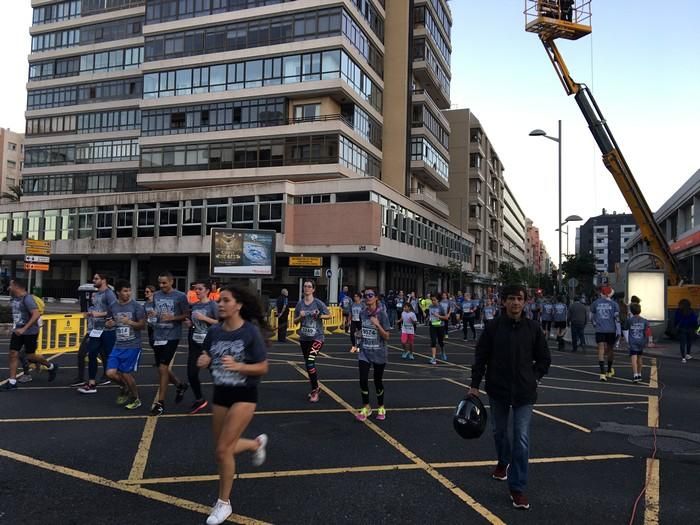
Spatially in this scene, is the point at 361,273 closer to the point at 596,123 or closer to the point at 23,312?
the point at 596,123

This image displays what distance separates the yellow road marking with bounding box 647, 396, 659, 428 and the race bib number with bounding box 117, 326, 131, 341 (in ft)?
23.0

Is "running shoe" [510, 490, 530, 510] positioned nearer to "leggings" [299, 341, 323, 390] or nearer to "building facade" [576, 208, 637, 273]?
"leggings" [299, 341, 323, 390]

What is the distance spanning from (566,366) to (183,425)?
9.79 metres

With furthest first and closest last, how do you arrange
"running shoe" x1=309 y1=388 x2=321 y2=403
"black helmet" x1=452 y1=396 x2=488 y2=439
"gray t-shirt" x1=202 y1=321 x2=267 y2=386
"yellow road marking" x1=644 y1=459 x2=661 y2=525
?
1. "running shoe" x1=309 y1=388 x2=321 y2=403
2. "black helmet" x1=452 y1=396 x2=488 y2=439
3. "yellow road marking" x1=644 y1=459 x2=661 y2=525
4. "gray t-shirt" x1=202 y1=321 x2=267 y2=386

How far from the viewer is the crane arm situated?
21250 millimetres

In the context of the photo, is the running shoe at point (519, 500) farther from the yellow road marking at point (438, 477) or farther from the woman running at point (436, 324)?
the woman running at point (436, 324)

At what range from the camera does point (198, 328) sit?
25.3 ft

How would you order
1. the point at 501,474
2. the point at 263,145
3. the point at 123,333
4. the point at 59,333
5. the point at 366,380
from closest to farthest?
the point at 501,474, the point at 366,380, the point at 123,333, the point at 59,333, the point at 263,145

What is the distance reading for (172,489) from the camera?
14.8 feet

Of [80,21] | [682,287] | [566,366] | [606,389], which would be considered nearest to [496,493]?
[606,389]

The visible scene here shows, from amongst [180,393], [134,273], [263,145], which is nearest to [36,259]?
[180,393]

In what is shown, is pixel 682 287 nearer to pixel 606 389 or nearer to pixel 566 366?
pixel 566 366

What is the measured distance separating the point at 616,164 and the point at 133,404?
2018cm

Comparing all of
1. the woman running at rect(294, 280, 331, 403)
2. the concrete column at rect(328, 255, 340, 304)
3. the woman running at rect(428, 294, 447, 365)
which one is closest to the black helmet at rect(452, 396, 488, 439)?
the woman running at rect(294, 280, 331, 403)
